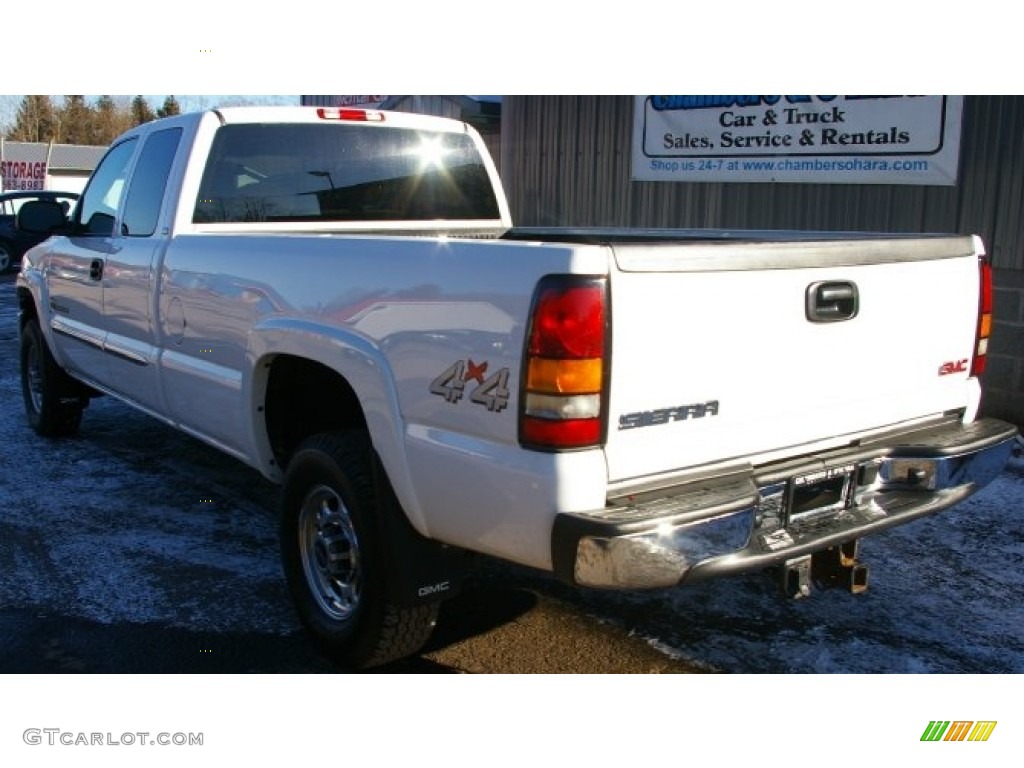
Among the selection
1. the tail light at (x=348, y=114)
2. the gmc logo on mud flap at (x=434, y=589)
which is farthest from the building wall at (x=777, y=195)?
the gmc logo on mud flap at (x=434, y=589)

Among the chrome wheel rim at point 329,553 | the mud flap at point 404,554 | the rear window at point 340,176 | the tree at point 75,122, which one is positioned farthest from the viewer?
the tree at point 75,122

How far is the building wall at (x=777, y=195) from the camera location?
6.57 meters

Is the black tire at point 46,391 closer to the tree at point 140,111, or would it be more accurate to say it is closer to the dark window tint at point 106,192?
the dark window tint at point 106,192

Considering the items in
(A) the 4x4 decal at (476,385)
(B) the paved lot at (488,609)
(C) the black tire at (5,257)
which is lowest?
(B) the paved lot at (488,609)

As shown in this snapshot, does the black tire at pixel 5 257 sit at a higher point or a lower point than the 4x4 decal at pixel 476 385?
lower

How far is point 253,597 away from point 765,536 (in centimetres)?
218

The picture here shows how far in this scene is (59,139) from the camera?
4612 cm

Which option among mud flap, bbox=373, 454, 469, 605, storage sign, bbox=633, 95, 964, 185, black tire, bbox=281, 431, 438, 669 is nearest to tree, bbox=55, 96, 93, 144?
storage sign, bbox=633, 95, 964, 185

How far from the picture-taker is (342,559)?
342cm

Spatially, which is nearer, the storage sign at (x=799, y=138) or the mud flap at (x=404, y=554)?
the mud flap at (x=404, y=554)

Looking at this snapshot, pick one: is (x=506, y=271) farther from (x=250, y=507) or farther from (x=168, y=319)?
(x=250, y=507)

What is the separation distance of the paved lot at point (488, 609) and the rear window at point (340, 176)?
5.16 feet

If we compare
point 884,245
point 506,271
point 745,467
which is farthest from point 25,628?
point 884,245

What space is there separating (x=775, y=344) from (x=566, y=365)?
733 mm
